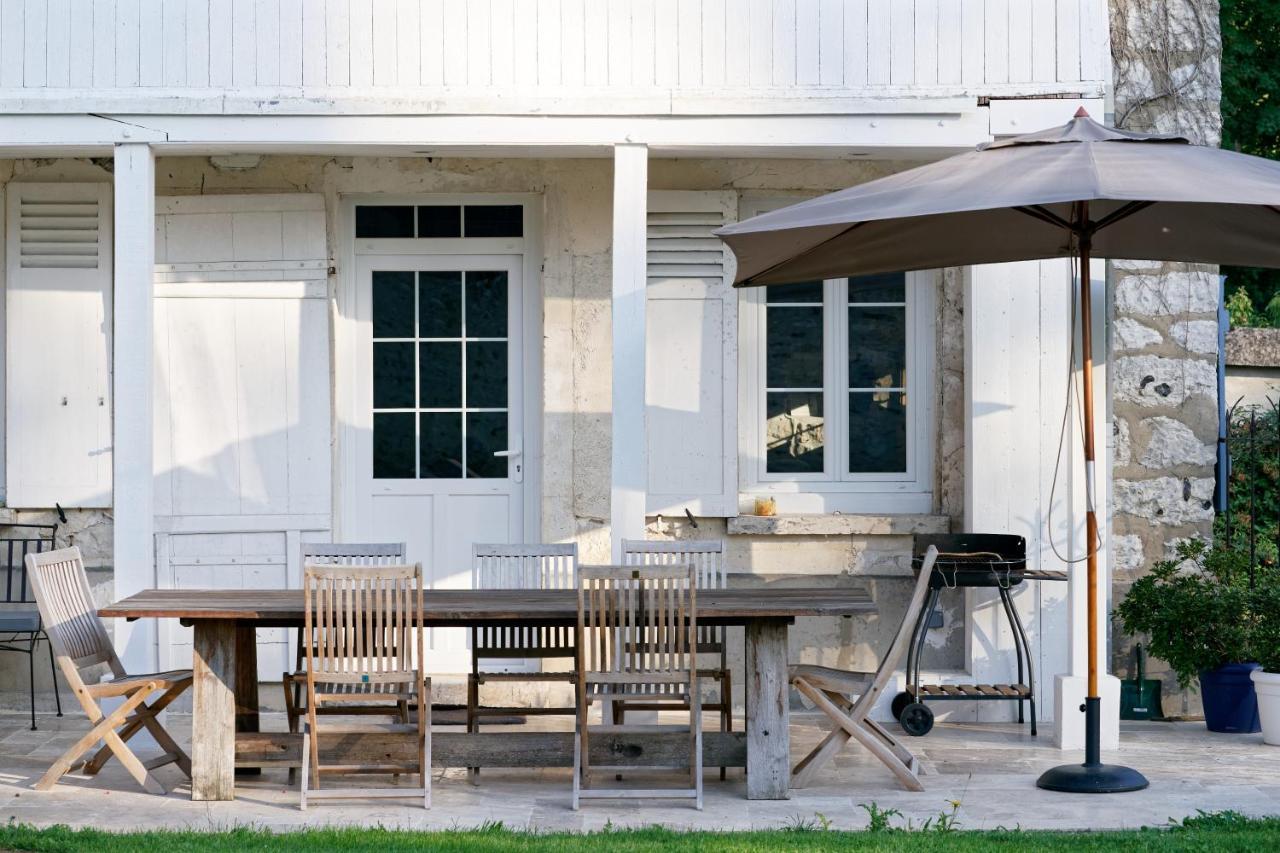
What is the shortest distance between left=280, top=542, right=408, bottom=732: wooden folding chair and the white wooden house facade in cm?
88

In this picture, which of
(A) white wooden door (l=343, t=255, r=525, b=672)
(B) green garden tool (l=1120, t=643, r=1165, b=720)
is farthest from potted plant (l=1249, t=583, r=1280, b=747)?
(A) white wooden door (l=343, t=255, r=525, b=672)

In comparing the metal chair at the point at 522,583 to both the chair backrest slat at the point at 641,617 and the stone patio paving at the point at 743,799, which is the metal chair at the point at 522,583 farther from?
the chair backrest slat at the point at 641,617

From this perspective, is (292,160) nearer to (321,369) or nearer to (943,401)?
(321,369)

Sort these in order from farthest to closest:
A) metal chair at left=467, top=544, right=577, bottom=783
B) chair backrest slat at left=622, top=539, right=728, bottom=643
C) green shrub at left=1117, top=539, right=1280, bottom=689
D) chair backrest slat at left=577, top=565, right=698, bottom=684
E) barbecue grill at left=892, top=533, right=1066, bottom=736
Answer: barbecue grill at left=892, top=533, right=1066, bottom=736, green shrub at left=1117, top=539, right=1280, bottom=689, chair backrest slat at left=622, top=539, right=728, bottom=643, metal chair at left=467, top=544, right=577, bottom=783, chair backrest slat at left=577, top=565, right=698, bottom=684

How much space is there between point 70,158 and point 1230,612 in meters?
6.05

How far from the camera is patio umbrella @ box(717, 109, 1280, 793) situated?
5.18 meters

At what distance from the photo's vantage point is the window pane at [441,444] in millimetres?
8430

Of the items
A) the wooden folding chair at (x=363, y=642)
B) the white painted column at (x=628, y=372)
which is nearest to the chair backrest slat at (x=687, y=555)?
the white painted column at (x=628, y=372)

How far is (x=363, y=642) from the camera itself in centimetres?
577

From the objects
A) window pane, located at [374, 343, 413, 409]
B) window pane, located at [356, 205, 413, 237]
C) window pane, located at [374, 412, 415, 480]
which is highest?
window pane, located at [356, 205, 413, 237]

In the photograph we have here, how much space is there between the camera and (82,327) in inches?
322

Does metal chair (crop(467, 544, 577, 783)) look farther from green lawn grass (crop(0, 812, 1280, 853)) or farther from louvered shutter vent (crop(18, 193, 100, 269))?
louvered shutter vent (crop(18, 193, 100, 269))

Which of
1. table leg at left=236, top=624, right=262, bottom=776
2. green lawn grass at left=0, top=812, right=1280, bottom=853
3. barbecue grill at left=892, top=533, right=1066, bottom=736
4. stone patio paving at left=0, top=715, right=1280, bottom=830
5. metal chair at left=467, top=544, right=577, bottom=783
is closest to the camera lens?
green lawn grass at left=0, top=812, right=1280, bottom=853

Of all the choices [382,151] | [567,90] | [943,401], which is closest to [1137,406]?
[943,401]
